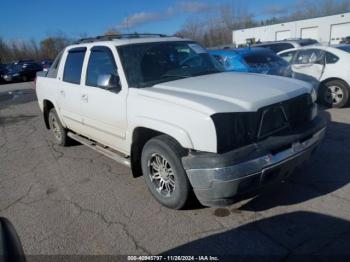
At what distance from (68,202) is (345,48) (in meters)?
7.75

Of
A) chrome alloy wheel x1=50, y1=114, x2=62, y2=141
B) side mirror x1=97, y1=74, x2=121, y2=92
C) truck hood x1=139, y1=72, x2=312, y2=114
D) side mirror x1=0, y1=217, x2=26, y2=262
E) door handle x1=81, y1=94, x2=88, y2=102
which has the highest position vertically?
side mirror x1=97, y1=74, x2=121, y2=92

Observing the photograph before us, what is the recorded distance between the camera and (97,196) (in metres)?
4.19

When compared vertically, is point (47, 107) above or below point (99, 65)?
below

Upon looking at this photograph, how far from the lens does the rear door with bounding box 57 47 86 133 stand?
4942 millimetres

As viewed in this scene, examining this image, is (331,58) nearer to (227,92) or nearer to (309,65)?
(309,65)

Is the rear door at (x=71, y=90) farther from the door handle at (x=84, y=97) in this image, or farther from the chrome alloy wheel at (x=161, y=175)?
the chrome alloy wheel at (x=161, y=175)

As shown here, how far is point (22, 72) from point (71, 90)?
81.4 feet

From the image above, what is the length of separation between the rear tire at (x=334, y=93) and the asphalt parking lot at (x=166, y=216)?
118 inches

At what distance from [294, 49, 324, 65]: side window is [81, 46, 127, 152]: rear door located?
20.0 ft

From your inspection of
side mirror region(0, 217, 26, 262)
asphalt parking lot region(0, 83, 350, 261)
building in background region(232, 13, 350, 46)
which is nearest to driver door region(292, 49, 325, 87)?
asphalt parking lot region(0, 83, 350, 261)

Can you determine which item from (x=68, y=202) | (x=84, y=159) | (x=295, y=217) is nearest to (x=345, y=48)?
(x=295, y=217)

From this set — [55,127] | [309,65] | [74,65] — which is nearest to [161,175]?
[74,65]

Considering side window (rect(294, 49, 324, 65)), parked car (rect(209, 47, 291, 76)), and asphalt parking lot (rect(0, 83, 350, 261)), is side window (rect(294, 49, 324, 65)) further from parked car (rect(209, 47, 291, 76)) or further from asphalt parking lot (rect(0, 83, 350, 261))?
asphalt parking lot (rect(0, 83, 350, 261))

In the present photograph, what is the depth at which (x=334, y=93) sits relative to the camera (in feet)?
25.7
